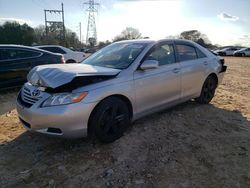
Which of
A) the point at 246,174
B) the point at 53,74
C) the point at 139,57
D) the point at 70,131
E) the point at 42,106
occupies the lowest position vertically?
the point at 246,174

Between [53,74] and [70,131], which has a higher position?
[53,74]

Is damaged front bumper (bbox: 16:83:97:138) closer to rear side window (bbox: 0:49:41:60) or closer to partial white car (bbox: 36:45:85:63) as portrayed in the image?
rear side window (bbox: 0:49:41:60)

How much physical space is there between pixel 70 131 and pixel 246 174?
2.20 meters

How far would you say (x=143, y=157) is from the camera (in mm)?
3137

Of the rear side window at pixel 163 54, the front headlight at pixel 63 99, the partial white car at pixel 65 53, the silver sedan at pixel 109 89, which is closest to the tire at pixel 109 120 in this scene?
the silver sedan at pixel 109 89

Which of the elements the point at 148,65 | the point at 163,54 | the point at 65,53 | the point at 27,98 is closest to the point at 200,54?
the point at 163,54

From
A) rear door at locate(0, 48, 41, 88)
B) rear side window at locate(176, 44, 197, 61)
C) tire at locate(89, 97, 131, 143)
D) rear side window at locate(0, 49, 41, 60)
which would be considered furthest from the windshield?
rear side window at locate(0, 49, 41, 60)

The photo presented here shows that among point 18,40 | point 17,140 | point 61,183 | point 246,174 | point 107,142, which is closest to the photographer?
point 61,183

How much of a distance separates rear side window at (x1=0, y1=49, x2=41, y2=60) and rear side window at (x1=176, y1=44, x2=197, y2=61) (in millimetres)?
4263

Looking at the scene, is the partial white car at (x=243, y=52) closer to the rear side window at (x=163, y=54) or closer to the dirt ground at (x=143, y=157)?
the dirt ground at (x=143, y=157)

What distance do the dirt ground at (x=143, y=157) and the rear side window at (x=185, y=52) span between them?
1179mm

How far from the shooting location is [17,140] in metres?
3.65

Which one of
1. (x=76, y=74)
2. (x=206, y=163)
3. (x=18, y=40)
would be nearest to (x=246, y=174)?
(x=206, y=163)

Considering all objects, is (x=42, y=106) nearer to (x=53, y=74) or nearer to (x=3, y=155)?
(x=53, y=74)
